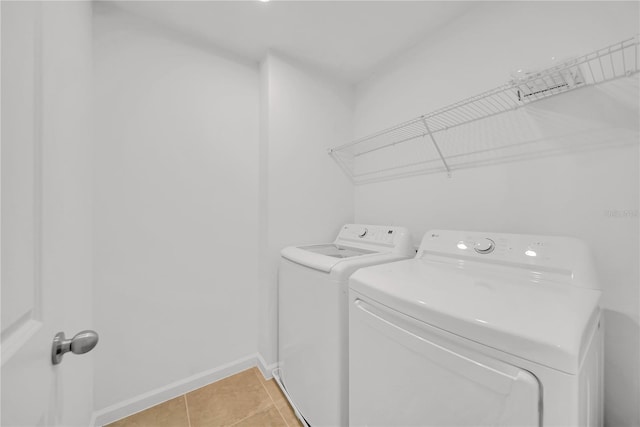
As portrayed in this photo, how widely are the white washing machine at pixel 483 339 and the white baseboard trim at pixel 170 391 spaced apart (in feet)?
3.51

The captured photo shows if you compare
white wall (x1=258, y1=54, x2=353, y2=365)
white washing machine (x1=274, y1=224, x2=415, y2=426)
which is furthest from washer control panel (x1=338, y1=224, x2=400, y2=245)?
white wall (x1=258, y1=54, x2=353, y2=365)

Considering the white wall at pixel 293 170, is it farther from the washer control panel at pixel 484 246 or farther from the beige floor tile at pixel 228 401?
the washer control panel at pixel 484 246

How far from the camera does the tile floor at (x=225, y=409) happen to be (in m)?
1.38

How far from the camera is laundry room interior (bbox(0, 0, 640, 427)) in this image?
1.83 ft

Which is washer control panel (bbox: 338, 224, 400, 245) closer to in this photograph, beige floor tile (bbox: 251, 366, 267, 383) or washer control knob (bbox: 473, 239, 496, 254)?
washer control knob (bbox: 473, 239, 496, 254)

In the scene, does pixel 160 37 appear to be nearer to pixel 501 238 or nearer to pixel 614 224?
pixel 501 238

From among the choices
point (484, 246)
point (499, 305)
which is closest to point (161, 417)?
point (499, 305)

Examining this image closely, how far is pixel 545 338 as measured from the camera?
542 millimetres

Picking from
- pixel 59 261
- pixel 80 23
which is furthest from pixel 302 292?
pixel 80 23

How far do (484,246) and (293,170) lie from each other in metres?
1.37

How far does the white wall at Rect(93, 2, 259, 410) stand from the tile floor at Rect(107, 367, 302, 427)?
0.44 ft

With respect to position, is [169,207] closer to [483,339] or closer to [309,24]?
[309,24]

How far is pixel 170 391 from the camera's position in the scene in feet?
5.07

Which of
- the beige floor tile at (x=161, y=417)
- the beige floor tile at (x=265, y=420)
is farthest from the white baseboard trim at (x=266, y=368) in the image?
the beige floor tile at (x=161, y=417)
